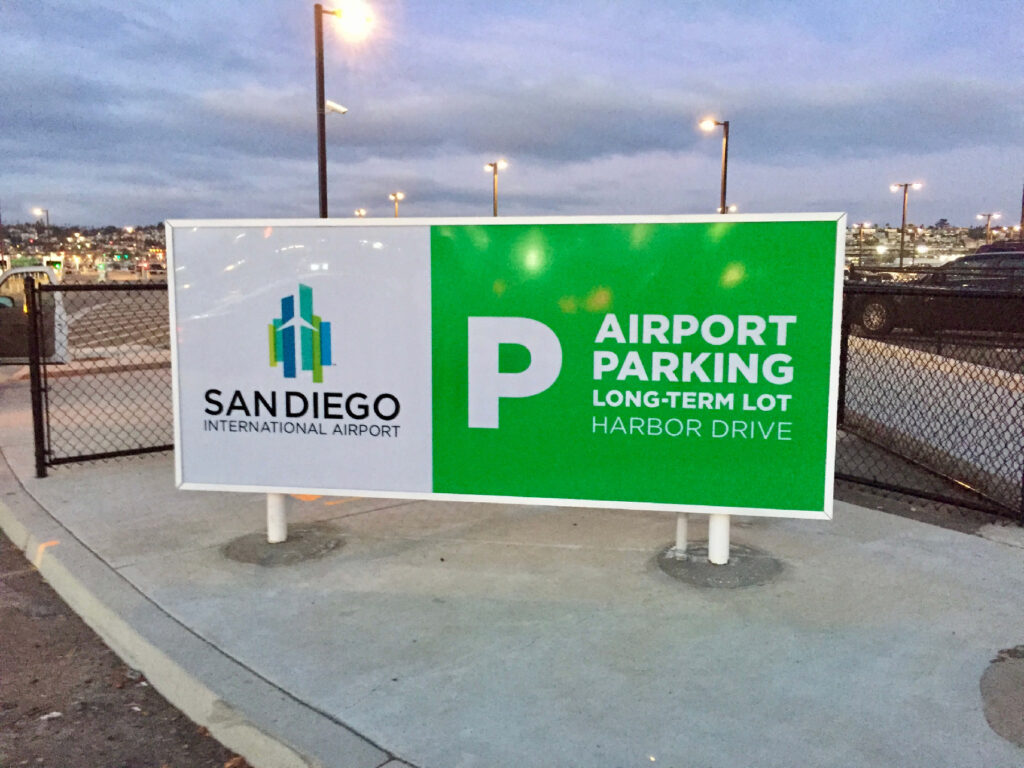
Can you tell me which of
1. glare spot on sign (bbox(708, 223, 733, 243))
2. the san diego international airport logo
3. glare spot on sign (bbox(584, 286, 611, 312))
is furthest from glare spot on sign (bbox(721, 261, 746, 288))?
the san diego international airport logo

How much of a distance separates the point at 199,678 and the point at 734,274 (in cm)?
310

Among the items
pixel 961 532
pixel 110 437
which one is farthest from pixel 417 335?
pixel 110 437

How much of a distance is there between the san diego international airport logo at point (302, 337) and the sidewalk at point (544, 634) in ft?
3.79

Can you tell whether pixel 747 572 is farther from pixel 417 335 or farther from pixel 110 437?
pixel 110 437

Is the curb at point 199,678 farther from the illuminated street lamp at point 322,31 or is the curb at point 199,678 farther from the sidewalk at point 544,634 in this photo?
the illuminated street lamp at point 322,31

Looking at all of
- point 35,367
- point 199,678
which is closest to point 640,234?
point 199,678

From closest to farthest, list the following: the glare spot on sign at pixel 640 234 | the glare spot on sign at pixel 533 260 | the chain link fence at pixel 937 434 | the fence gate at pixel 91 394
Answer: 1. the glare spot on sign at pixel 640 234
2. the glare spot on sign at pixel 533 260
3. the chain link fence at pixel 937 434
4. the fence gate at pixel 91 394

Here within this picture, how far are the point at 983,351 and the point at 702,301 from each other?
11.9 metres

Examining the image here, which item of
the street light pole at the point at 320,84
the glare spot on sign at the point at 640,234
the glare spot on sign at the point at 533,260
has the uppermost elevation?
the street light pole at the point at 320,84

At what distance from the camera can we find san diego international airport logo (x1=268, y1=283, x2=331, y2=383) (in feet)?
A: 15.2

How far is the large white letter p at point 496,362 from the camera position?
14.6ft

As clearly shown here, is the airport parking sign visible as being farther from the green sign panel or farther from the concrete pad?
the concrete pad

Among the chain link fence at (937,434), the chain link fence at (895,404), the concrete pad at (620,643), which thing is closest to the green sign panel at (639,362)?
the concrete pad at (620,643)

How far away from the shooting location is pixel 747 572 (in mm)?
4574
